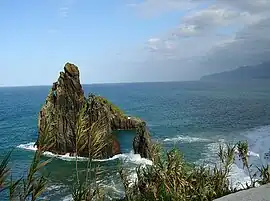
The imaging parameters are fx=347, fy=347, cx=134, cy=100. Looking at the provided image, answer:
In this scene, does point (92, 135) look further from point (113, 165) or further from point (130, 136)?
point (130, 136)

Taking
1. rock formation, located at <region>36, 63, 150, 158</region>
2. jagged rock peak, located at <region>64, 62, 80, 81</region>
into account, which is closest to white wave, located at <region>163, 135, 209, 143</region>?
rock formation, located at <region>36, 63, 150, 158</region>

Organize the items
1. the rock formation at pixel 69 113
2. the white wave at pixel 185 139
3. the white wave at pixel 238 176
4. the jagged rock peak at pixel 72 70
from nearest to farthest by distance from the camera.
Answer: the white wave at pixel 238 176, the rock formation at pixel 69 113, the white wave at pixel 185 139, the jagged rock peak at pixel 72 70

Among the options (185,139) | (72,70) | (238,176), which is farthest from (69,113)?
(238,176)

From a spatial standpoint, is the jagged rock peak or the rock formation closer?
the rock formation

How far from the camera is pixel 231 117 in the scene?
96125 mm

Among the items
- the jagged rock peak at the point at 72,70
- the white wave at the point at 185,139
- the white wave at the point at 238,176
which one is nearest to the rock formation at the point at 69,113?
the jagged rock peak at the point at 72,70

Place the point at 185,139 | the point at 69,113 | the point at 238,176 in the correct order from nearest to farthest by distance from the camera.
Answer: the point at 238,176 → the point at 69,113 → the point at 185,139

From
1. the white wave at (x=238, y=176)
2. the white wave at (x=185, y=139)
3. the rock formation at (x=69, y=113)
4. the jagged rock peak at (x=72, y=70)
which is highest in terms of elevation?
the jagged rock peak at (x=72, y=70)

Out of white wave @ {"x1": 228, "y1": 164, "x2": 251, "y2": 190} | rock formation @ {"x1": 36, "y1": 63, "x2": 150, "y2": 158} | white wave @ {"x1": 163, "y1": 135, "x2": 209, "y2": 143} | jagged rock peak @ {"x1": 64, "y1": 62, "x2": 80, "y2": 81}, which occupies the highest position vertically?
jagged rock peak @ {"x1": 64, "y1": 62, "x2": 80, "y2": 81}

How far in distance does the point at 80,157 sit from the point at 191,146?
18.9 metres

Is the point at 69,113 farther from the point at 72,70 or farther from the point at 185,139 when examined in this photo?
the point at 185,139

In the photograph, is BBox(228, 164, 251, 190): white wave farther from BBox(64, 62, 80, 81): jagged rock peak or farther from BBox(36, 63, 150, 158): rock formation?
BBox(64, 62, 80, 81): jagged rock peak

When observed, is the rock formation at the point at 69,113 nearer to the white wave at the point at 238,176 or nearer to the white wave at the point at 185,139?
the white wave at the point at 185,139

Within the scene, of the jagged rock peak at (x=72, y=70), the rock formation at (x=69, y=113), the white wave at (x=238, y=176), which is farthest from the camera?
the jagged rock peak at (x=72, y=70)
